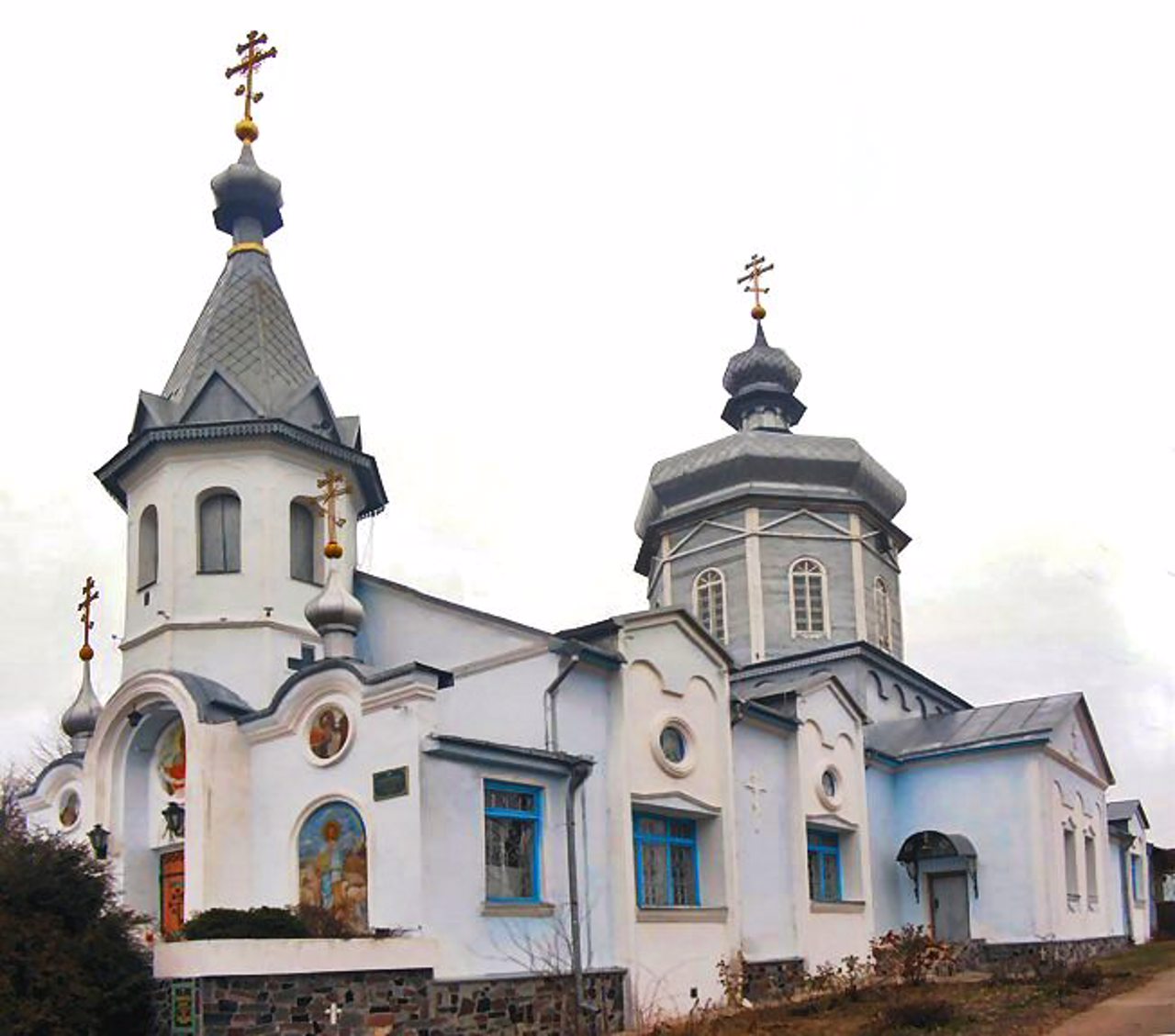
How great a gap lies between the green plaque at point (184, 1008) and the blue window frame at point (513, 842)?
391cm

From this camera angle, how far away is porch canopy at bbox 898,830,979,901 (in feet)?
86.3

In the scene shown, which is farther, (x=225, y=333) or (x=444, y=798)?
(x=225, y=333)

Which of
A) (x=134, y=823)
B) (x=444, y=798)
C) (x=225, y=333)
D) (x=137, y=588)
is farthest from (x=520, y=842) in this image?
(x=225, y=333)

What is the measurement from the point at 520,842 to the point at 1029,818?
12641mm

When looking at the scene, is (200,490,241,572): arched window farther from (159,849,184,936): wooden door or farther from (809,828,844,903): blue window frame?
(809,828,844,903): blue window frame

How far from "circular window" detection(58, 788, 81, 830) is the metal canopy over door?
1512 cm

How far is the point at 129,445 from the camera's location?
819 inches

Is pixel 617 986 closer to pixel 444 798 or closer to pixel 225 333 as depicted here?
pixel 444 798

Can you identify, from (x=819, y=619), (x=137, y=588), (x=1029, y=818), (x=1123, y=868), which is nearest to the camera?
(x=137, y=588)

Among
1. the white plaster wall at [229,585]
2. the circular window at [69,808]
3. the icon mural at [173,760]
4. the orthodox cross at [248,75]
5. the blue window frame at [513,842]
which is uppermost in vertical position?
the orthodox cross at [248,75]

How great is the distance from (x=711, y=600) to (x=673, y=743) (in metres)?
12.0

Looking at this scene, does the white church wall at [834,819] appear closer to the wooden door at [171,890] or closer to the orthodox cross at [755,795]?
the orthodox cross at [755,795]

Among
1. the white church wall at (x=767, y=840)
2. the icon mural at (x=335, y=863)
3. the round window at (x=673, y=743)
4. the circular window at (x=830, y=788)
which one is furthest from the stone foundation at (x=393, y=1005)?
the circular window at (x=830, y=788)

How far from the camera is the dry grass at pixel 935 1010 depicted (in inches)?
616
